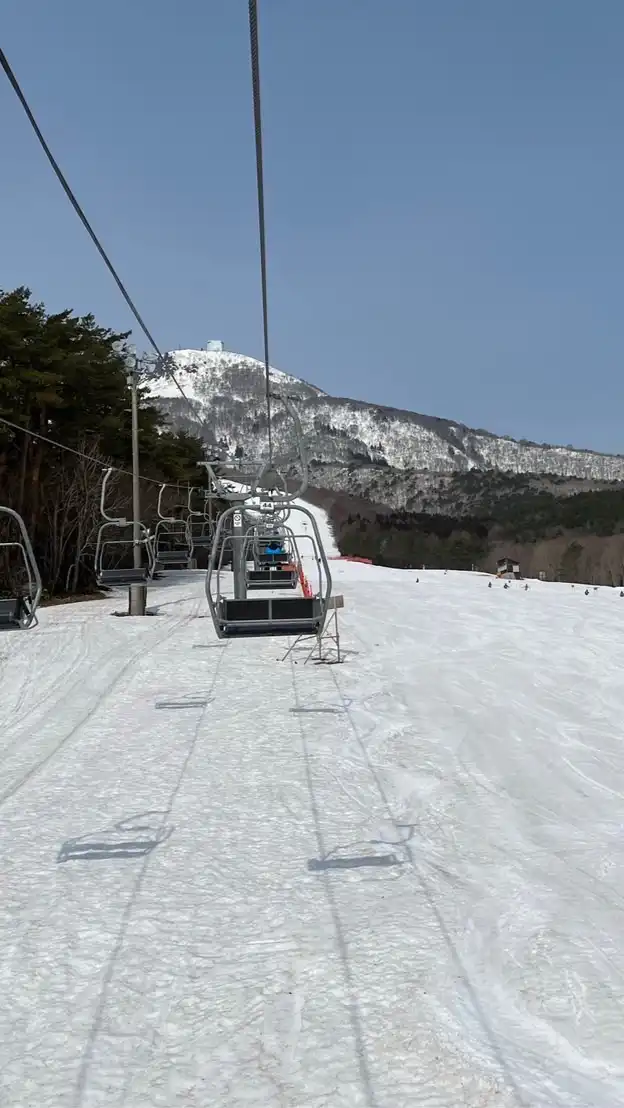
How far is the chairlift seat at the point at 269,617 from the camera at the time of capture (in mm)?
8773

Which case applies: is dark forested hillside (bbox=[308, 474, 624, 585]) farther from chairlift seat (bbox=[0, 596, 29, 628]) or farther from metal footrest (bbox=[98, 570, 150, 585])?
chairlift seat (bbox=[0, 596, 29, 628])

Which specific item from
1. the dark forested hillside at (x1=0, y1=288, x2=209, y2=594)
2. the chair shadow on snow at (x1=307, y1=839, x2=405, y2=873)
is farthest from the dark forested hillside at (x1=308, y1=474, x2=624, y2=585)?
the chair shadow on snow at (x1=307, y1=839, x2=405, y2=873)

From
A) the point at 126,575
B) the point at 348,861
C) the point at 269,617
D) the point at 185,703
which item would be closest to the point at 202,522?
the point at 126,575

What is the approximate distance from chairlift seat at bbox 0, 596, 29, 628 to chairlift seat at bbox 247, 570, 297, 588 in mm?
6415

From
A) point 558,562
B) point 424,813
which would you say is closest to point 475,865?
point 424,813

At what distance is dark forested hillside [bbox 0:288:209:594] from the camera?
2762 centimetres

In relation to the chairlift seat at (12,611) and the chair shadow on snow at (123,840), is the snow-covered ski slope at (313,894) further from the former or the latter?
the chairlift seat at (12,611)

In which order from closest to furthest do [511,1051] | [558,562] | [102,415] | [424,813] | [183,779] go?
[511,1051] < [424,813] < [183,779] < [102,415] < [558,562]

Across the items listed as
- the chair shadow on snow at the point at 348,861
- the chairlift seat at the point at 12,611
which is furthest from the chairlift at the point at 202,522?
the chair shadow on snow at the point at 348,861

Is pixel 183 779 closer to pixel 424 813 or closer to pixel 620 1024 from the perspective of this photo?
pixel 424 813

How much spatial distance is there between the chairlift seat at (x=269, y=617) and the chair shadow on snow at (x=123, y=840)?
200 centimetres

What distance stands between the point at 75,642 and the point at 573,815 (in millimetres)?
13666

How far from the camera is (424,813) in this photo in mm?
9047

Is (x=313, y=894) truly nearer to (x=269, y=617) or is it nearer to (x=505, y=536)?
(x=269, y=617)
